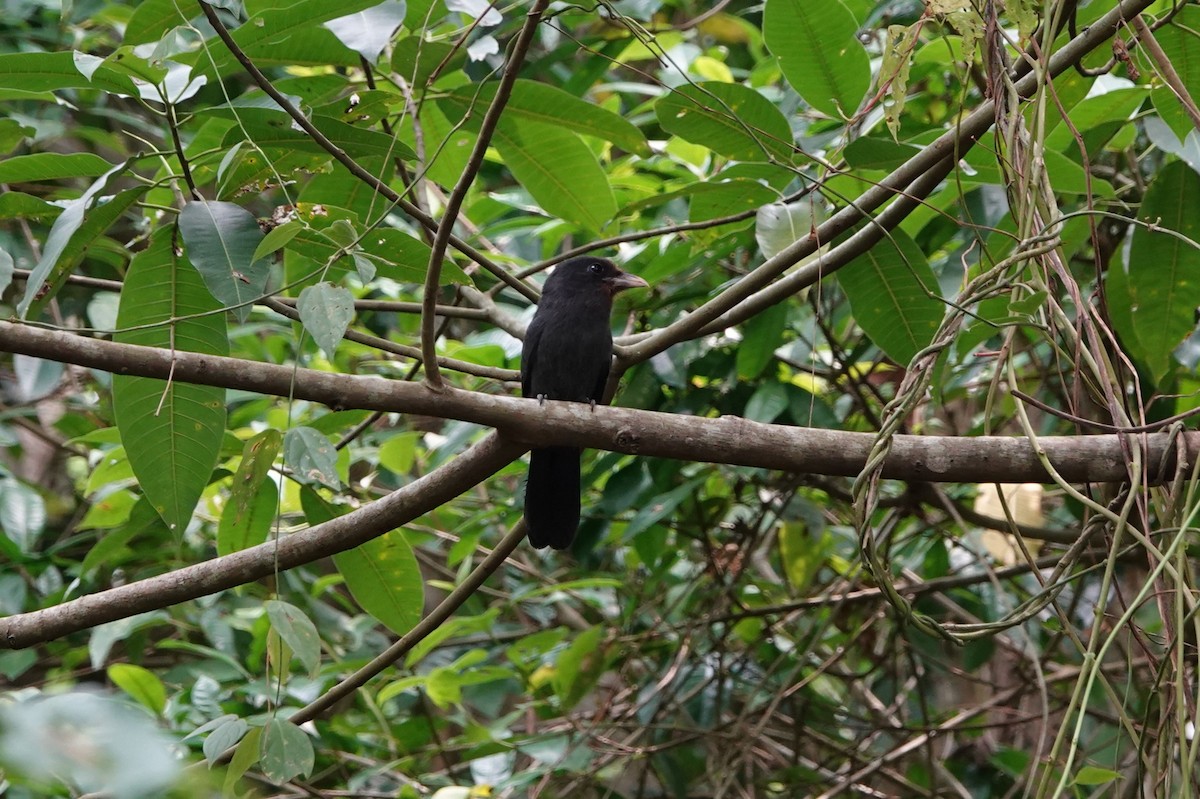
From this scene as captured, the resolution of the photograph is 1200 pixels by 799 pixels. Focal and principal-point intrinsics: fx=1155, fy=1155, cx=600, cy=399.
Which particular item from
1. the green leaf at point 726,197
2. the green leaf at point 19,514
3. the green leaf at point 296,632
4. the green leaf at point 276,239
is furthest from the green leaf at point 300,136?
the green leaf at point 19,514

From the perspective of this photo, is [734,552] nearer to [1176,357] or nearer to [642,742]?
[642,742]

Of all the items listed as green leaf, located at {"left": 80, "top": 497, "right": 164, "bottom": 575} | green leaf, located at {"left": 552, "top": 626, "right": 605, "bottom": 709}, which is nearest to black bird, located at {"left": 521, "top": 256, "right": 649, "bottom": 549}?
green leaf, located at {"left": 552, "top": 626, "right": 605, "bottom": 709}

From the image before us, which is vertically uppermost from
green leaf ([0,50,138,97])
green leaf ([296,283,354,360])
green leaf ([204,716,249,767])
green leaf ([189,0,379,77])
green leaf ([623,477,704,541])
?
green leaf ([189,0,379,77])

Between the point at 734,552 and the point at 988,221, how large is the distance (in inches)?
66.8

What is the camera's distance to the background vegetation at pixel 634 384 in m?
2.03

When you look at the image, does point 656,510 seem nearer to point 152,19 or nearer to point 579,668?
point 579,668

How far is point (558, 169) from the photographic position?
116 inches

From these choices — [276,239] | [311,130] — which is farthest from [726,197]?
[276,239]

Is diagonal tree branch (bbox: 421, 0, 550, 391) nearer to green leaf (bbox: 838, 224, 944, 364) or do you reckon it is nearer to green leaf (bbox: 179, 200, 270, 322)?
green leaf (bbox: 179, 200, 270, 322)

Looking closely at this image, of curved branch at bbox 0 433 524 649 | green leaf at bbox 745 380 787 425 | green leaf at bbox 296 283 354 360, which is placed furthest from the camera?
green leaf at bbox 745 380 787 425

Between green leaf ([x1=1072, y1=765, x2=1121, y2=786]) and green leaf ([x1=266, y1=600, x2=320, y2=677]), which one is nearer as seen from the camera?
green leaf ([x1=1072, y1=765, x2=1121, y2=786])

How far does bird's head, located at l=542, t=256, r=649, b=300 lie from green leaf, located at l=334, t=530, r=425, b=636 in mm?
1287

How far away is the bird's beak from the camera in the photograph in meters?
3.67

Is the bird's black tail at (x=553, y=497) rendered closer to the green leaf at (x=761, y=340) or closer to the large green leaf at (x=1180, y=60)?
the green leaf at (x=761, y=340)
